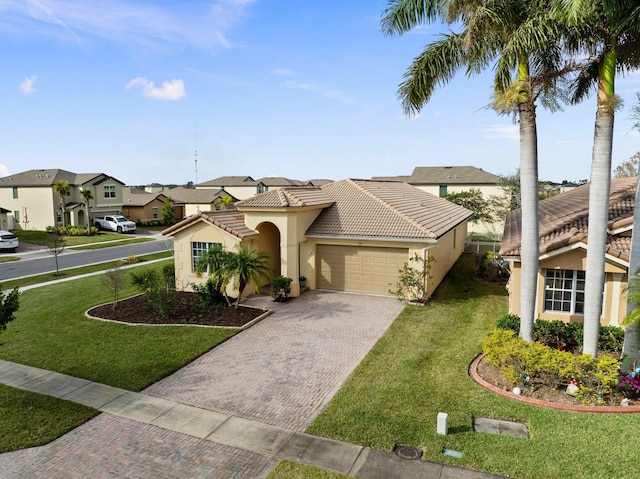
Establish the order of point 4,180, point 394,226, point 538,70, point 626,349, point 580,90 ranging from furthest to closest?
point 4,180
point 394,226
point 580,90
point 538,70
point 626,349

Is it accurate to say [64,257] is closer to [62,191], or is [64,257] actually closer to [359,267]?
[62,191]

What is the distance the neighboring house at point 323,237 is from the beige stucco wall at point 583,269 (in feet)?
15.8

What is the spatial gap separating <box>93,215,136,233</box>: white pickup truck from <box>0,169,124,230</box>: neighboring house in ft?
4.39

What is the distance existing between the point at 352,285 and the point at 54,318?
1253 centimetres

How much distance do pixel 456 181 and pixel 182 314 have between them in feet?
141

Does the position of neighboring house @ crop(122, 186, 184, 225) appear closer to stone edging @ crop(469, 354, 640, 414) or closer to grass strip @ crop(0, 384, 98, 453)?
grass strip @ crop(0, 384, 98, 453)

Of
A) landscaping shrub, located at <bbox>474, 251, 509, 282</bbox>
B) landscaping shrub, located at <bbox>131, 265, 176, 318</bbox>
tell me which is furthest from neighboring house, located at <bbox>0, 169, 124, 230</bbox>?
landscaping shrub, located at <bbox>474, 251, 509, 282</bbox>

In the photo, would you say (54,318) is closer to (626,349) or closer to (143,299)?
(143,299)

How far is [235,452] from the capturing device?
28.5 ft

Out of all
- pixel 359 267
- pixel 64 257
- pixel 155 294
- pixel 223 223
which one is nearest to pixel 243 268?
pixel 223 223

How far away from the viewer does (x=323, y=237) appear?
2062cm

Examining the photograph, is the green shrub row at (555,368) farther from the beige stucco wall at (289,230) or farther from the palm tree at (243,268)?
the beige stucco wall at (289,230)

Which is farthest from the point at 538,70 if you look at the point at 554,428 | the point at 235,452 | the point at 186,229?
the point at 186,229

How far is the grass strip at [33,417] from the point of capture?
9078 mm
